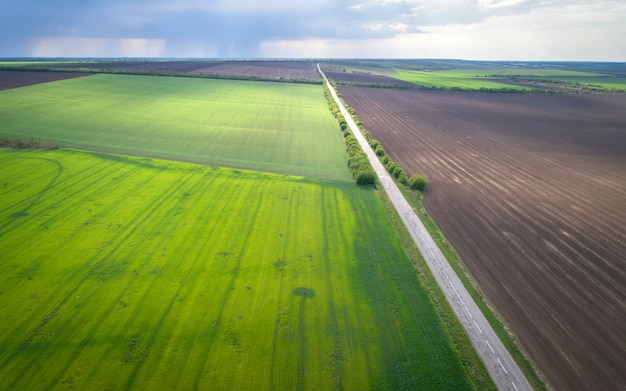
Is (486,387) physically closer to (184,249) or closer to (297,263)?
(297,263)

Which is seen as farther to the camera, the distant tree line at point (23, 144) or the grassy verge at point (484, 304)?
the distant tree line at point (23, 144)

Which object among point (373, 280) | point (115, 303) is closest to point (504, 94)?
point (373, 280)

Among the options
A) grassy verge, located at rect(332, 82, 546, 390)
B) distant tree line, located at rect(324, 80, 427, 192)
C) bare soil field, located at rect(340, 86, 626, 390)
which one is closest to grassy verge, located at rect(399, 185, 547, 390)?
grassy verge, located at rect(332, 82, 546, 390)

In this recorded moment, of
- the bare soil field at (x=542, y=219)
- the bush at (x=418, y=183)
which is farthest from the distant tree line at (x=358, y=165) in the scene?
the bare soil field at (x=542, y=219)

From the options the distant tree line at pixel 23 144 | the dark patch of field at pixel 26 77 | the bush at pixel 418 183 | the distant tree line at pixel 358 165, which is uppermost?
the dark patch of field at pixel 26 77

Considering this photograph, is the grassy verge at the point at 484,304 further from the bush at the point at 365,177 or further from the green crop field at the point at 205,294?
the bush at the point at 365,177

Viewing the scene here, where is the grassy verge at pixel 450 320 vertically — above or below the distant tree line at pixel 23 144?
below
